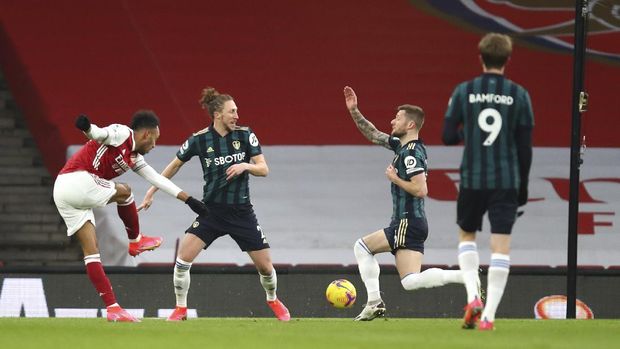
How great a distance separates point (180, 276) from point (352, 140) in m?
4.78

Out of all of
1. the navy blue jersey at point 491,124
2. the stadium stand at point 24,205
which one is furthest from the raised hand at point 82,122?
the stadium stand at point 24,205

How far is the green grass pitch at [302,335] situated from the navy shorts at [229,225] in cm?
102

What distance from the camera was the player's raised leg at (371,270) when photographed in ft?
35.6

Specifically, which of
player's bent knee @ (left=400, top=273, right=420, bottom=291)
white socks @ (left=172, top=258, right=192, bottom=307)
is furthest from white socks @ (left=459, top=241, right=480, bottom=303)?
white socks @ (left=172, top=258, right=192, bottom=307)

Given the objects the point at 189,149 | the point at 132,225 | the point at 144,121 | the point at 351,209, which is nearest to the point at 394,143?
the point at 189,149

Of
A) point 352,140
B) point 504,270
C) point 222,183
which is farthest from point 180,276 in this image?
point 352,140

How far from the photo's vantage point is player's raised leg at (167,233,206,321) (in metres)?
11.1

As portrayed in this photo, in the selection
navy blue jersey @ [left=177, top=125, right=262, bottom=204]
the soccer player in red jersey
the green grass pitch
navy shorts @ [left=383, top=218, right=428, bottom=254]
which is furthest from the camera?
navy blue jersey @ [left=177, top=125, right=262, bottom=204]

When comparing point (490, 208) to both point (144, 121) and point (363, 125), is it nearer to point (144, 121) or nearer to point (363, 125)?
point (363, 125)

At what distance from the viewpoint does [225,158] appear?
11.1 meters

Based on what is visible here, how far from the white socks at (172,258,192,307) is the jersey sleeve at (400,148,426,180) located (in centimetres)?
205

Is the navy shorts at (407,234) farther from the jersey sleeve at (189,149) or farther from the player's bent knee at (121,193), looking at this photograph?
the player's bent knee at (121,193)

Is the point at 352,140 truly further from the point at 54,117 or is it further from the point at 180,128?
the point at 54,117

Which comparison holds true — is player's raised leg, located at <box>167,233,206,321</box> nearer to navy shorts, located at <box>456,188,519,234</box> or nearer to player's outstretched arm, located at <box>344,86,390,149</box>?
player's outstretched arm, located at <box>344,86,390,149</box>
